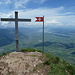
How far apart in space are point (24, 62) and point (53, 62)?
2.84 meters

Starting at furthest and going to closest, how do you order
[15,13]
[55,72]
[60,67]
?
[15,13] < [60,67] < [55,72]

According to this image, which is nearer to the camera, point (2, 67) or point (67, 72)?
point (67, 72)

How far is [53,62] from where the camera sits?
31.1 ft

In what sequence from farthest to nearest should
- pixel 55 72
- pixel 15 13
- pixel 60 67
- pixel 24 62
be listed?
pixel 15 13 < pixel 24 62 < pixel 60 67 < pixel 55 72

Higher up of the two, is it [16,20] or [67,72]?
[16,20]

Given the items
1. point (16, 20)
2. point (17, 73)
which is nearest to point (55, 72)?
point (17, 73)

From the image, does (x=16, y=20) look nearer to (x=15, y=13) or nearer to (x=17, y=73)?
(x=15, y=13)

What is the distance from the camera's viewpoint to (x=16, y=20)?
11938 mm

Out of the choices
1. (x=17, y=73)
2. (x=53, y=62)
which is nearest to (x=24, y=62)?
(x=17, y=73)

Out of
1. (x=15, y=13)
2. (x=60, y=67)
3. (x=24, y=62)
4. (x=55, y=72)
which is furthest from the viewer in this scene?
(x=15, y=13)

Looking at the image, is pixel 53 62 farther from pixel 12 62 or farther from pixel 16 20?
pixel 16 20

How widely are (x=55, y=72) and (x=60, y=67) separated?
891mm

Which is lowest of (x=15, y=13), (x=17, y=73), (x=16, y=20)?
(x=17, y=73)

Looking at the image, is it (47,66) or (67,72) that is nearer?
(67,72)
